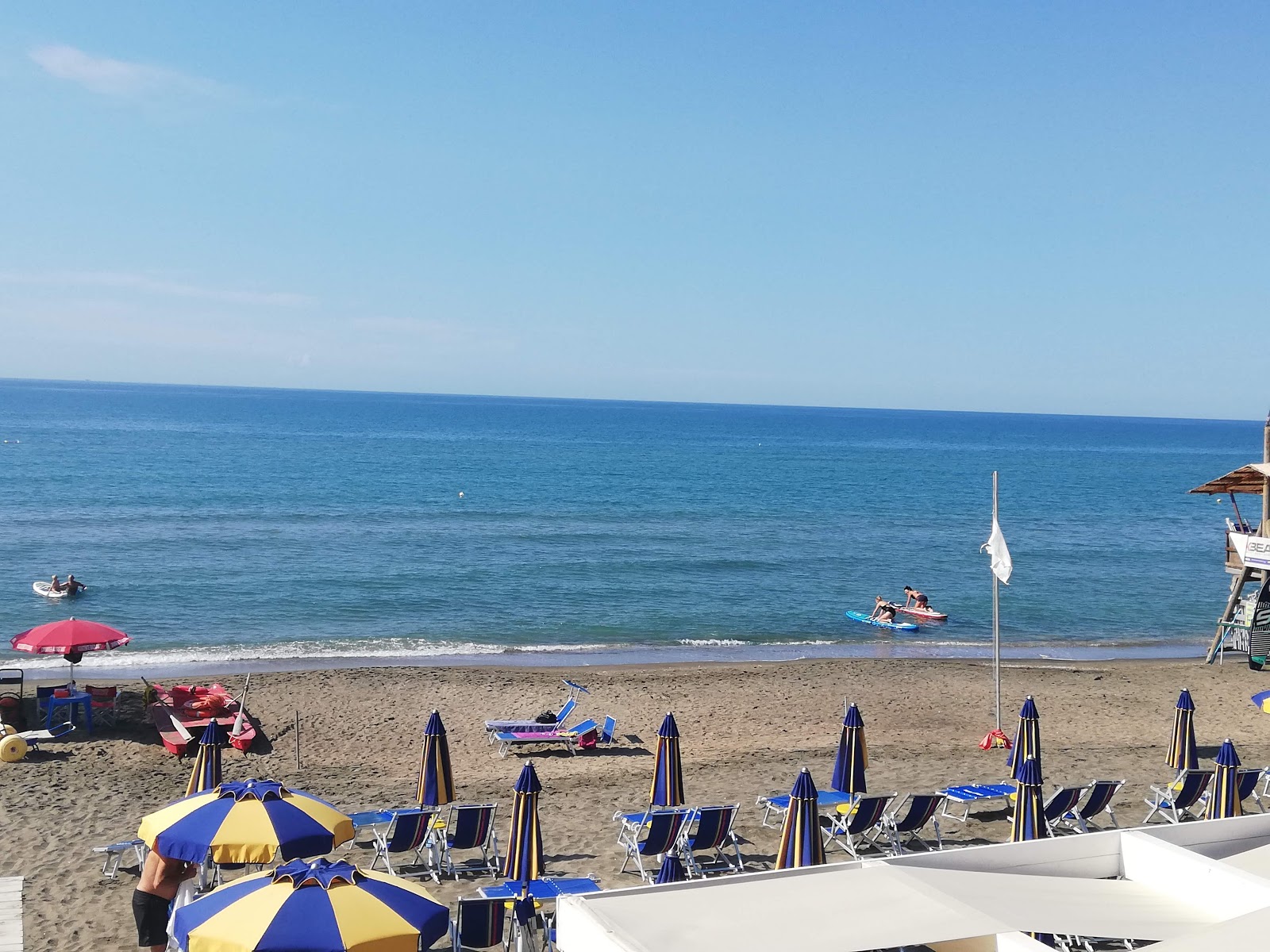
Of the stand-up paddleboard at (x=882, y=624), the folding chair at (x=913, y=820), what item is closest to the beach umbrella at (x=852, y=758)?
the folding chair at (x=913, y=820)

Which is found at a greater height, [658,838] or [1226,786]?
[1226,786]

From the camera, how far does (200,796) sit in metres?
7.87

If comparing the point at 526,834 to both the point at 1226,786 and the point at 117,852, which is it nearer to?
the point at 117,852

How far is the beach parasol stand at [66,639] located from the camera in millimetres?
15703

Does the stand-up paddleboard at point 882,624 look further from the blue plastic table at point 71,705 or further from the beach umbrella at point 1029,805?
the beach umbrella at point 1029,805

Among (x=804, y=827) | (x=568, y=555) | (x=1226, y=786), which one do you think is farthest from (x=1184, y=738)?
(x=568, y=555)

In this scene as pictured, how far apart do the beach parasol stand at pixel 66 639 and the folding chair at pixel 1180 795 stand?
13794 millimetres

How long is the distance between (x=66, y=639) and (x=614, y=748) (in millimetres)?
8153

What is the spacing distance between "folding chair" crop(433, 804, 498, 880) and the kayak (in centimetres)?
2119

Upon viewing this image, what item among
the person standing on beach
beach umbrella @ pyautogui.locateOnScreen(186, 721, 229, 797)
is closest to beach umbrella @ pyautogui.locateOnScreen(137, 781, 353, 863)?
the person standing on beach

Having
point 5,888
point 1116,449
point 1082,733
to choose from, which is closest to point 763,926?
point 5,888

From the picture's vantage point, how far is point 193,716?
15.9 meters

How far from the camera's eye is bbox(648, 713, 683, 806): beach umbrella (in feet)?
35.9

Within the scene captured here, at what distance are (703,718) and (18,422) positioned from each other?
13230cm
